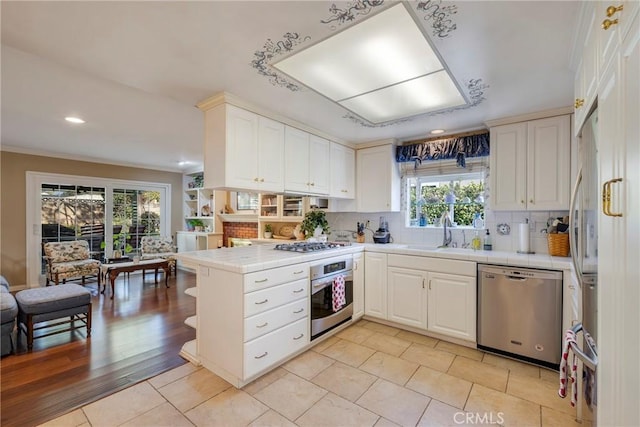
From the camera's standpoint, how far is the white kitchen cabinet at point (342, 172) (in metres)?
3.62

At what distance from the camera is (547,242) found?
286cm

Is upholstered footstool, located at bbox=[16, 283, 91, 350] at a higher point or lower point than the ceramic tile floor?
higher

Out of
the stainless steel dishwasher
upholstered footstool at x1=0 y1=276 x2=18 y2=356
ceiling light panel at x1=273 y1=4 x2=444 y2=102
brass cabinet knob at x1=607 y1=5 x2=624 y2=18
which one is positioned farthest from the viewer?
upholstered footstool at x1=0 y1=276 x2=18 y2=356

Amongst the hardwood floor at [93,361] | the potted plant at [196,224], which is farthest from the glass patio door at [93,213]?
the hardwood floor at [93,361]

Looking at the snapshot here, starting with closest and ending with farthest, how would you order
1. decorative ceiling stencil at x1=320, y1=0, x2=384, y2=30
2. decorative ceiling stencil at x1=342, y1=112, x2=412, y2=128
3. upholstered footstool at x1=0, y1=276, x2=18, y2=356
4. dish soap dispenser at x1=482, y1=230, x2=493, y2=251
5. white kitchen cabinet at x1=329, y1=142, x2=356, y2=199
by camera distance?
decorative ceiling stencil at x1=320, y1=0, x2=384, y2=30, upholstered footstool at x1=0, y1=276, x2=18, y2=356, decorative ceiling stencil at x1=342, y1=112, x2=412, y2=128, dish soap dispenser at x1=482, y1=230, x2=493, y2=251, white kitchen cabinet at x1=329, y1=142, x2=356, y2=199

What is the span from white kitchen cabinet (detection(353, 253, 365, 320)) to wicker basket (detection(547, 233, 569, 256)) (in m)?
1.86

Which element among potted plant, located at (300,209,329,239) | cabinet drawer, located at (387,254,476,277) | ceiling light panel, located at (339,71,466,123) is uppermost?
ceiling light panel, located at (339,71,466,123)

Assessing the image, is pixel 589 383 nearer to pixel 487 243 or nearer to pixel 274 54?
pixel 487 243

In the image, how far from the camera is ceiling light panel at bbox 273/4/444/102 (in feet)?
4.95

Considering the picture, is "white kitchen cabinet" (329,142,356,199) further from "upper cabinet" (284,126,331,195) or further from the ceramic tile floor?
the ceramic tile floor

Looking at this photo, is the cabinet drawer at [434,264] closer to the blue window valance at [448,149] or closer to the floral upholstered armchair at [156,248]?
the blue window valance at [448,149]

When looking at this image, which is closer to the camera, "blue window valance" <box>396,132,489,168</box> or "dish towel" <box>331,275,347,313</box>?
"dish towel" <box>331,275,347,313</box>

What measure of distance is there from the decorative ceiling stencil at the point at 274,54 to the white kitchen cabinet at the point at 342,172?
153cm

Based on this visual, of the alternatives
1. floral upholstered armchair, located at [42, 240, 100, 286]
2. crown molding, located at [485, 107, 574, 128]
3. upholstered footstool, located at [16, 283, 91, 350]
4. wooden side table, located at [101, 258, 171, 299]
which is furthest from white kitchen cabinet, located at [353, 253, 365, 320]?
floral upholstered armchair, located at [42, 240, 100, 286]
